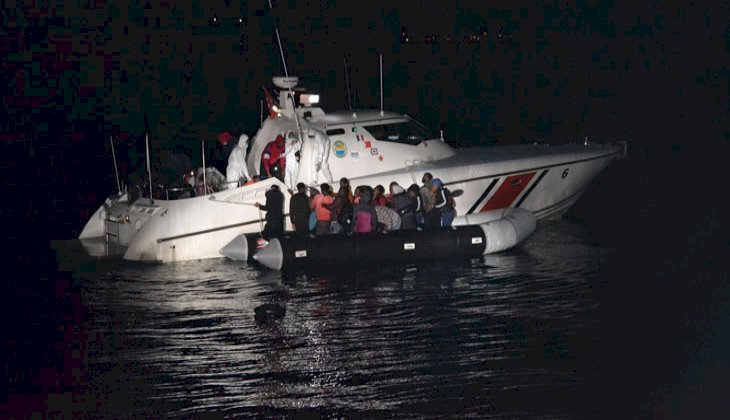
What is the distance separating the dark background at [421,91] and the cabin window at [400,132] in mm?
2597

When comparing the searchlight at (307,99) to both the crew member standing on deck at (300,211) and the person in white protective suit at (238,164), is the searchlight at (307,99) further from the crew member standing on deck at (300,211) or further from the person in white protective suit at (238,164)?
the crew member standing on deck at (300,211)

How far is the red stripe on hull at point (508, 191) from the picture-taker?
20188 mm

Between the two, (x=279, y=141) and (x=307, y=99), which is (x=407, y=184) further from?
(x=307, y=99)

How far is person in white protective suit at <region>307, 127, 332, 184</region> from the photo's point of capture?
18.9 metres

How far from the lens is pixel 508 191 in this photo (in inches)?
800

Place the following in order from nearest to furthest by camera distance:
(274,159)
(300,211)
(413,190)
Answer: (300,211), (413,190), (274,159)

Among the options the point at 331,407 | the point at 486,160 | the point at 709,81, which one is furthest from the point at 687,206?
the point at 709,81

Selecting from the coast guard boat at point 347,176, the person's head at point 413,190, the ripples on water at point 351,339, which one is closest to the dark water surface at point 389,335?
the ripples on water at point 351,339

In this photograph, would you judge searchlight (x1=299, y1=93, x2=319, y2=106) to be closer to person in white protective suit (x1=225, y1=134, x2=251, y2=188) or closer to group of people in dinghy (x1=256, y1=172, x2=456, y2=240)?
person in white protective suit (x1=225, y1=134, x2=251, y2=188)

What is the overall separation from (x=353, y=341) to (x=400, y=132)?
6493 millimetres

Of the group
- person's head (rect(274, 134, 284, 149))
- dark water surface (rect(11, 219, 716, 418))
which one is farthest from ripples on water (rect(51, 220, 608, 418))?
person's head (rect(274, 134, 284, 149))

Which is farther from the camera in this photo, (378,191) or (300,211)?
(378,191)

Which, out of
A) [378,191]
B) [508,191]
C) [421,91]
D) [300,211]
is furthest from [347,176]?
[421,91]

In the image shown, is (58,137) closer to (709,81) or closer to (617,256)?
(617,256)
